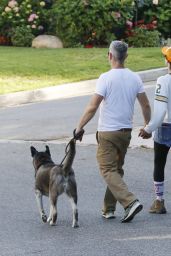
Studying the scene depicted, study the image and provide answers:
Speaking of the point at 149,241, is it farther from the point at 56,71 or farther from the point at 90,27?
the point at 90,27

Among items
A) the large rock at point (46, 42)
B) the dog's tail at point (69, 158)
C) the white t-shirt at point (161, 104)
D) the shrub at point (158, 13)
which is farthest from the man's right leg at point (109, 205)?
the shrub at point (158, 13)

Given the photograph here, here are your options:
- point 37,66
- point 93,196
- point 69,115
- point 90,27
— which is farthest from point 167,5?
point 93,196

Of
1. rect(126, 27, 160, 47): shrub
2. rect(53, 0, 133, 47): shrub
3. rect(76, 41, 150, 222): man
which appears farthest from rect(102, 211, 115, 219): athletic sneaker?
rect(126, 27, 160, 47): shrub

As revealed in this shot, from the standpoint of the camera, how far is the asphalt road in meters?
6.04

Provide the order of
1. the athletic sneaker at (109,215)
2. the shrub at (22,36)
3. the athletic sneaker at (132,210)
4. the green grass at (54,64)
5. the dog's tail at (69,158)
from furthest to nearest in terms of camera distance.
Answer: the shrub at (22,36) → the green grass at (54,64) → the athletic sneaker at (109,215) → the athletic sneaker at (132,210) → the dog's tail at (69,158)

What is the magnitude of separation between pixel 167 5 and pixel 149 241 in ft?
61.0

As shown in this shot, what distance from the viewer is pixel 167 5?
2402 cm

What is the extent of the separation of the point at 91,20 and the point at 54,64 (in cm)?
433

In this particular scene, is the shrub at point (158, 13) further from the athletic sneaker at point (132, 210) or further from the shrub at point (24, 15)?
the athletic sneaker at point (132, 210)

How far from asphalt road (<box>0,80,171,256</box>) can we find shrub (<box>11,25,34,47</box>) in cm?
1189

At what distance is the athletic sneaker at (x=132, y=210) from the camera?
260 inches

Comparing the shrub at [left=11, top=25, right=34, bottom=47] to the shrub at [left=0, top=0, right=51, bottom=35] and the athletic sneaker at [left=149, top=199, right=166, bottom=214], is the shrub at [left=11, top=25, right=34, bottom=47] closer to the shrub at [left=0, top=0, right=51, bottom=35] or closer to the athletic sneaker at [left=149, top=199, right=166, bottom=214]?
the shrub at [left=0, top=0, right=51, bottom=35]

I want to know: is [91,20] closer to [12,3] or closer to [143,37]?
[143,37]

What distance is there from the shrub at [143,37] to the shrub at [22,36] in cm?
312
